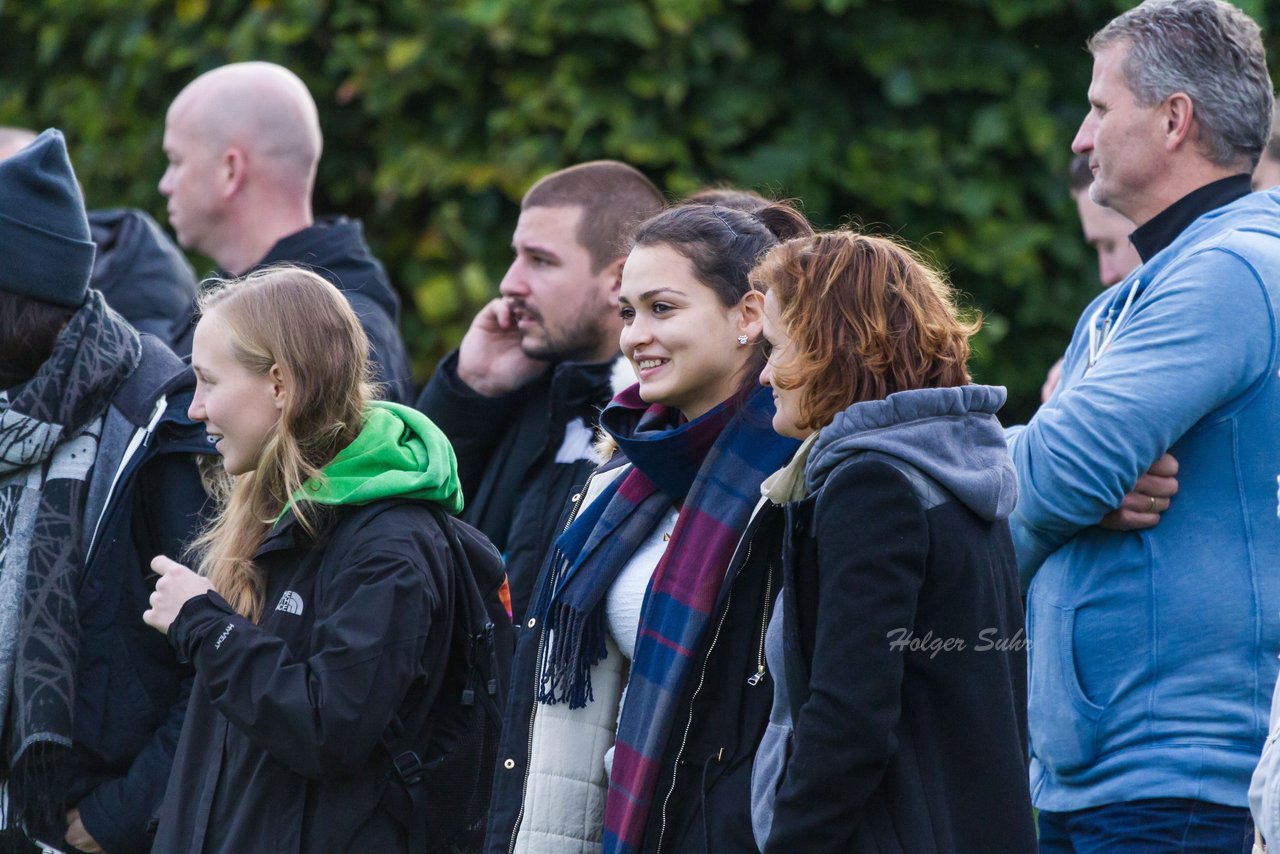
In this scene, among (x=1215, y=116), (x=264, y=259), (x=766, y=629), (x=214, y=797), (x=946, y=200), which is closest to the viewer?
(x=766, y=629)

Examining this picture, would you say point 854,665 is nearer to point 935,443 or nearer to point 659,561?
point 935,443

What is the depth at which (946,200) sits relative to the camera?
5.03m

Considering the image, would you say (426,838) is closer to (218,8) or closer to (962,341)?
(962,341)

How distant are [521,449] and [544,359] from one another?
244 mm

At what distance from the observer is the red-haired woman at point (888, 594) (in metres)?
2.19

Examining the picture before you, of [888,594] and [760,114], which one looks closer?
[888,594]

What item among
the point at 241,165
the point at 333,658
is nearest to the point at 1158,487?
the point at 333,658

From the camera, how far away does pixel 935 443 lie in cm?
230

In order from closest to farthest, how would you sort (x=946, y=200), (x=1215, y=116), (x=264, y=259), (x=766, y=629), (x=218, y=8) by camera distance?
(x=766, y=629) < (x=1215, y=116) < (x=264, y=259) < (x=946, y=200) < (x=218, y=8)

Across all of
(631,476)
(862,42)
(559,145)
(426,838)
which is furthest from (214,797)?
(862,42)

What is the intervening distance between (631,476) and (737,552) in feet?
1.32

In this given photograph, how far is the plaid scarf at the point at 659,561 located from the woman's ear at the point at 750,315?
0.42 feet

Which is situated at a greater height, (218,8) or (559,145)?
(218,8)

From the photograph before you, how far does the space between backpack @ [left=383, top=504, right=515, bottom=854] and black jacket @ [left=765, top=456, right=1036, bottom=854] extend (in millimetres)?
736
